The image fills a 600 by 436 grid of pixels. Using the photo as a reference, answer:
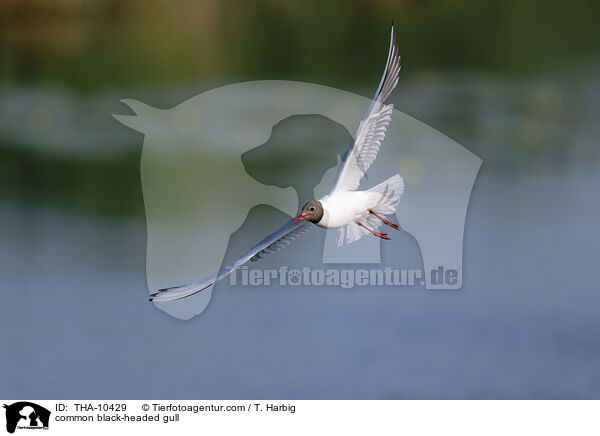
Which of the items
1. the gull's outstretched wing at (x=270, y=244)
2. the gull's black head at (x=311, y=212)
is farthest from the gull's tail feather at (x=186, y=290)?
the gull's black head at (x=311, y=212)

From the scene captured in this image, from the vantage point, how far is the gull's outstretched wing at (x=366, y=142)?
7.76 feet

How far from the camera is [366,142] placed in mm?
2410

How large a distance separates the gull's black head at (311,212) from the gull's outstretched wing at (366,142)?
97 millimetres

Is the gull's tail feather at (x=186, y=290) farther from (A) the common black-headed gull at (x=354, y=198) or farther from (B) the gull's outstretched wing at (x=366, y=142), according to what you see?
(B) the gull's outstretched wing at (x=366, y=142)

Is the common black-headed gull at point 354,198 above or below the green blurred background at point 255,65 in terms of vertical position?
below

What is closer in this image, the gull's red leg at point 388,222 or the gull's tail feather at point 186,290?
the gull's tail feather at point 186,290

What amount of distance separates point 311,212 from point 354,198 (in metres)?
0.18
